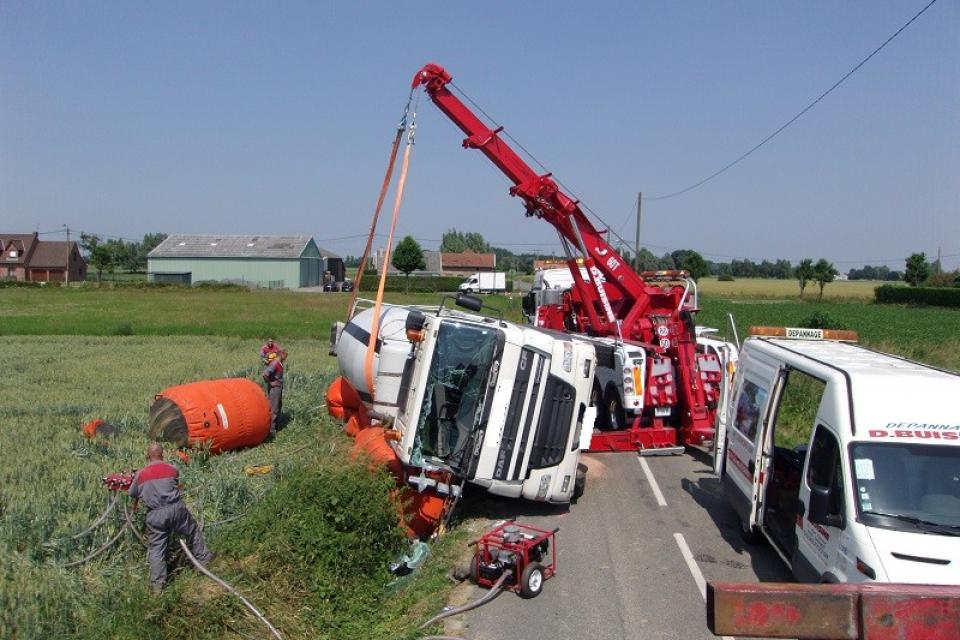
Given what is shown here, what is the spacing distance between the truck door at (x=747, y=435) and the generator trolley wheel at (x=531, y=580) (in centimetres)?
265

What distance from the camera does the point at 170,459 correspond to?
11750mm

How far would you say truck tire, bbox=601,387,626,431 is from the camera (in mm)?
15523

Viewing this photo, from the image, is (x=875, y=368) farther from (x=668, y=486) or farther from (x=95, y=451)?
(x=95, y=451)

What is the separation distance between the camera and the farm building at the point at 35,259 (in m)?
93.4

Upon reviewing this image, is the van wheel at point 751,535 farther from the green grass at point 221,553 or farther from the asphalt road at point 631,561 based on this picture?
the green grass at point 221,553

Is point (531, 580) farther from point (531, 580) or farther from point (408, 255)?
point (408, 255)

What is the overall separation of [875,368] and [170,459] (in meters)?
9.04

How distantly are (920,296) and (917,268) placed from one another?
65.8 feet

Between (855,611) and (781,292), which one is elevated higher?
(781,292)

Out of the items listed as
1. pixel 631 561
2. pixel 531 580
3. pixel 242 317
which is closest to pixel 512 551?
pixel 531 580

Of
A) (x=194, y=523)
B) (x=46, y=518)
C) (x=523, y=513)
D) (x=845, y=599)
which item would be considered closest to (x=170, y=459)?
(x=46, y=518)

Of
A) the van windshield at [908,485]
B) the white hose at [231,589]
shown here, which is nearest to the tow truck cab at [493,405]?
the white hose at [231,589]

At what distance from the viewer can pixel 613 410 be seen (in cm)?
1559

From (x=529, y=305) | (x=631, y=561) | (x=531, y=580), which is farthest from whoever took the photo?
(x=529, y=305)
